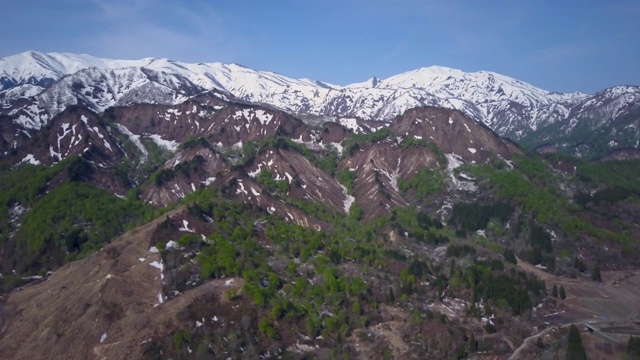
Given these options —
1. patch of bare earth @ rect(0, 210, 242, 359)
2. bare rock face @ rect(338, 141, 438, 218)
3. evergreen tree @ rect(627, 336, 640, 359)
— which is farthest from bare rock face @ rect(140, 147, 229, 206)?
evergreen tree @ rect(627, 336, 640, 359)

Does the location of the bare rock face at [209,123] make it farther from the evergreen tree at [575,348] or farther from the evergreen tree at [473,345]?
the evergreen tree at [575,348]

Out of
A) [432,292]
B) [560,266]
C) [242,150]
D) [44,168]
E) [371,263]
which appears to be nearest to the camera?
[432,292]

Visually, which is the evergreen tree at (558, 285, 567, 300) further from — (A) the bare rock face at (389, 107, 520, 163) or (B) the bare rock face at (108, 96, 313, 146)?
(B) the bare rock face at (108, 96, 313, 146)

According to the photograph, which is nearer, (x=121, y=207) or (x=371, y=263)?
(x=371, y=263)

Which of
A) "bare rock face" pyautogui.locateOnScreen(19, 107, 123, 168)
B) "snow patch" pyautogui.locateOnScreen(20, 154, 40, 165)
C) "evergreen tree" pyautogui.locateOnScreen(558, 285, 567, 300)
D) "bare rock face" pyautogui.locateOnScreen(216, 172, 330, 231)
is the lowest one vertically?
"evergreen tree" pyautogui.locateOnScreen(558, 285, 567, 300)

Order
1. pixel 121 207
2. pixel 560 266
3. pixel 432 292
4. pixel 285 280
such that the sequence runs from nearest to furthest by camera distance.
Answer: pixel 285 280, pixel 432 292, pixel 560 266, pixel 121 207

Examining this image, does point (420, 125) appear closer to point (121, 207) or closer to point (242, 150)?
point (242, 150)

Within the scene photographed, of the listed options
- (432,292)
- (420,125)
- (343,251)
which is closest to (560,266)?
(432,292)
